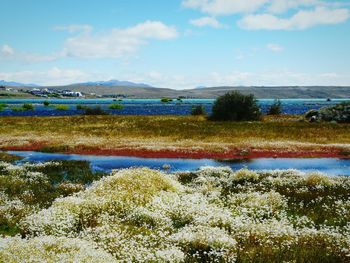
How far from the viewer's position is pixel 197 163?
3728cm

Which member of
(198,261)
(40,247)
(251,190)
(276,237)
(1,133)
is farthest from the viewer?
(1,133)

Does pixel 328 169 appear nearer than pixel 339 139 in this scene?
Yes

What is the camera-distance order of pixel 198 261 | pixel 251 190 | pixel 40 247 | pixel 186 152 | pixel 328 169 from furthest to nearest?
pixel 186 152 → pixel 328 169 → pixel 251 190 → pixel 198 261 → pixel 40 247

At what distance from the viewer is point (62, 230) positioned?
1628 cm

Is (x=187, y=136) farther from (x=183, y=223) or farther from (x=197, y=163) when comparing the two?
(x=183, y=223)

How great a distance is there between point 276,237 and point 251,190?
867cm

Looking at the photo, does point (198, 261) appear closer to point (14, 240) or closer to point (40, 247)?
point (40, 247)

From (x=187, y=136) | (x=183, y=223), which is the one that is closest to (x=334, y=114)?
(x=187, y=136)

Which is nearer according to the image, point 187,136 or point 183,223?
point 183,223

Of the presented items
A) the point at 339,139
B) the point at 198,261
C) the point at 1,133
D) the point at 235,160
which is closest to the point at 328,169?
the point at 235,160

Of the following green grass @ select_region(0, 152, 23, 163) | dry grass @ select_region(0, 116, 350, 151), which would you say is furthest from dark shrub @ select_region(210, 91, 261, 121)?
green grass @ select_region(0, 152, 23, 163)

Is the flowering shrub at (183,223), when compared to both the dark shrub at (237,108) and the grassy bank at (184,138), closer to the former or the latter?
the grassy bank at (184,138)

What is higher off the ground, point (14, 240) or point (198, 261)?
point (14, 240)

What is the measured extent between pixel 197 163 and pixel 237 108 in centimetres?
4303
